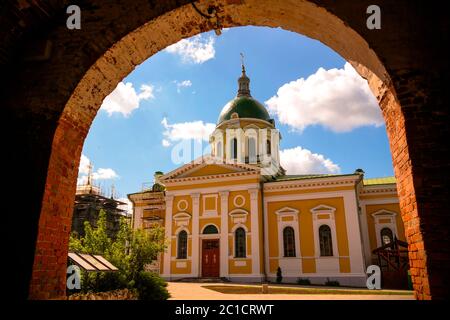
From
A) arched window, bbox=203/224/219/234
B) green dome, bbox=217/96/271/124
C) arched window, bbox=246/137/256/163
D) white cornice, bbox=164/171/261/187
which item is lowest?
arched window, bbox=203/224/219/234

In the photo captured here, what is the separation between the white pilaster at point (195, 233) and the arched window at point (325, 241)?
8.61m

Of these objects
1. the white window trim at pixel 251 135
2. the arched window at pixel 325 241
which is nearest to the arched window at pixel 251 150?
the white window trim at pixel 251 135

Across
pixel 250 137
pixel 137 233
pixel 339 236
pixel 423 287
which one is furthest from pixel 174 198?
pixel 423 287

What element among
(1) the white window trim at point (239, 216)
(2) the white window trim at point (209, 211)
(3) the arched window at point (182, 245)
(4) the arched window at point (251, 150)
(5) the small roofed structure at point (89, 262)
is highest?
(4) the arched window at point (251, 150)

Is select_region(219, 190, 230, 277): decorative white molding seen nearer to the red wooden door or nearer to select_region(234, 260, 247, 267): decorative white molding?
the red wooden door

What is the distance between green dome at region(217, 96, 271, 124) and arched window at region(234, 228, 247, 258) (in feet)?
40.1

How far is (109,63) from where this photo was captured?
4.05 m

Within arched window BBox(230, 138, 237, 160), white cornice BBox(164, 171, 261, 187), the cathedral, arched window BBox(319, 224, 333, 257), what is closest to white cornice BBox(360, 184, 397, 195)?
the cathedral

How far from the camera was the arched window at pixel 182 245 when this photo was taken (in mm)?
24431

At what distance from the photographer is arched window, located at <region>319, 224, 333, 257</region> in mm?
21969

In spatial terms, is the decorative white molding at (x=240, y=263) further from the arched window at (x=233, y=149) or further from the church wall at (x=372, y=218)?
→ the arched window at (x=233, y=149)

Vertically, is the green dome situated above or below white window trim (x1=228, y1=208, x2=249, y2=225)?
above

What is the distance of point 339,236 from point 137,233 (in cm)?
1509
